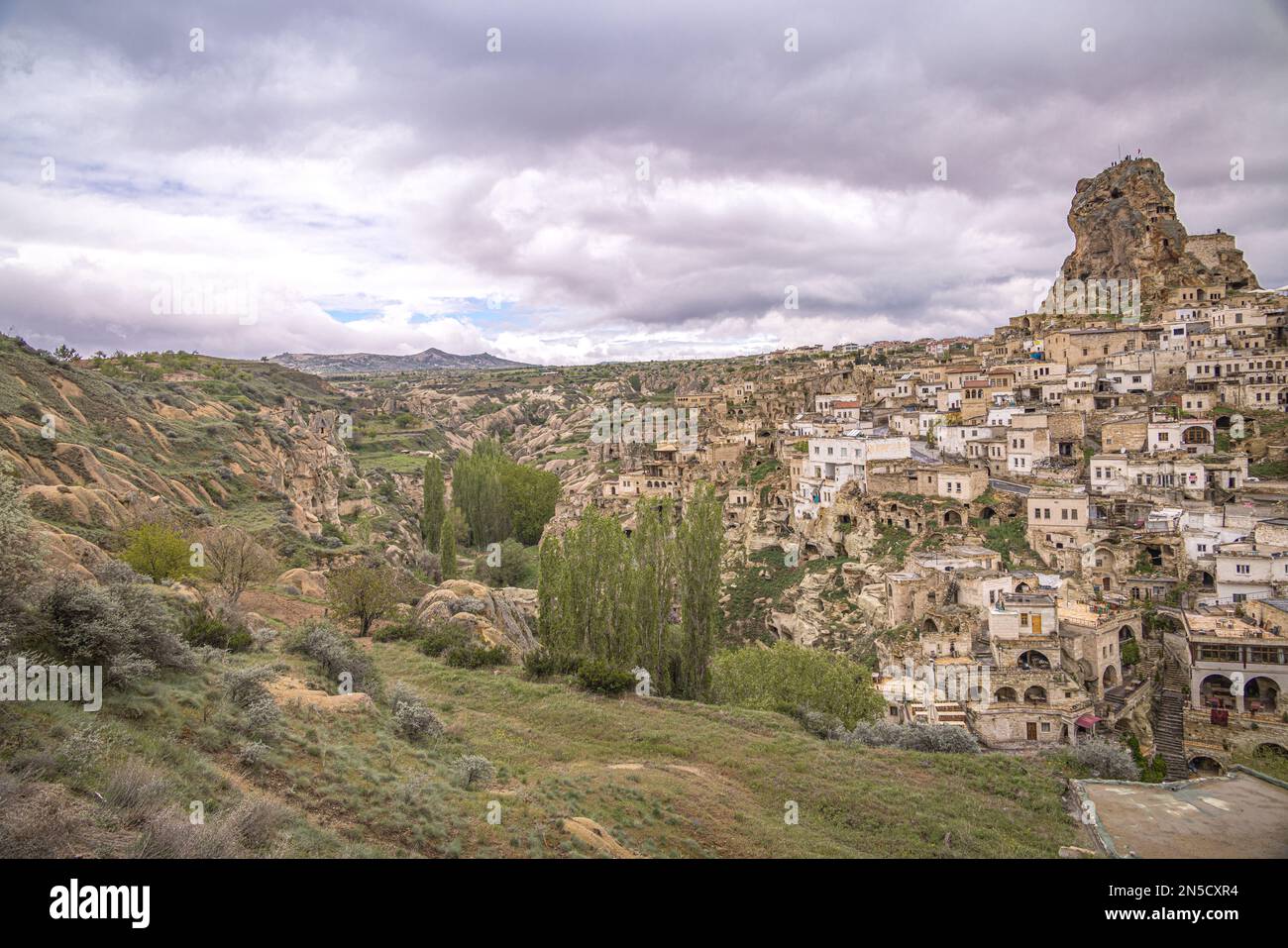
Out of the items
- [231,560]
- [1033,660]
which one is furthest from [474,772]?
[1033,660]

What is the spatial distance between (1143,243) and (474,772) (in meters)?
97.5

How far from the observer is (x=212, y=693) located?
418 inches

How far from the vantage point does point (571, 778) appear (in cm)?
1253

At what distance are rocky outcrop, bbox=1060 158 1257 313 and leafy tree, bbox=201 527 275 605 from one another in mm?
85286

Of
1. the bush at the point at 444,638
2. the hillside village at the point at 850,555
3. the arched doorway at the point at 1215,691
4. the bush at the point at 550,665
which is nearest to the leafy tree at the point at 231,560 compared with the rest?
the hillside village at the point at 850,555

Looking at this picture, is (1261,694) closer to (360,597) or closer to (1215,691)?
(1215,691)

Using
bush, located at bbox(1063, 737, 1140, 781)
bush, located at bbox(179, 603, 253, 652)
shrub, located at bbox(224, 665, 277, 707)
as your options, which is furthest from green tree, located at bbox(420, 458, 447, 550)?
bush, located at bbox(1063, 737, 1140, 781)

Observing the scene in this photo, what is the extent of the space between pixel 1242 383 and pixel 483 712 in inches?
2191

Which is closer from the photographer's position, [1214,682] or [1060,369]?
[1214,682]

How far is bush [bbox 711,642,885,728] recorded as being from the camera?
23219mm

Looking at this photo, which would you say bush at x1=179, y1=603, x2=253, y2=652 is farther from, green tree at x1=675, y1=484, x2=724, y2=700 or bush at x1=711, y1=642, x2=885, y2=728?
green tree at x1=675, y1=484, x2=724, y2=700
